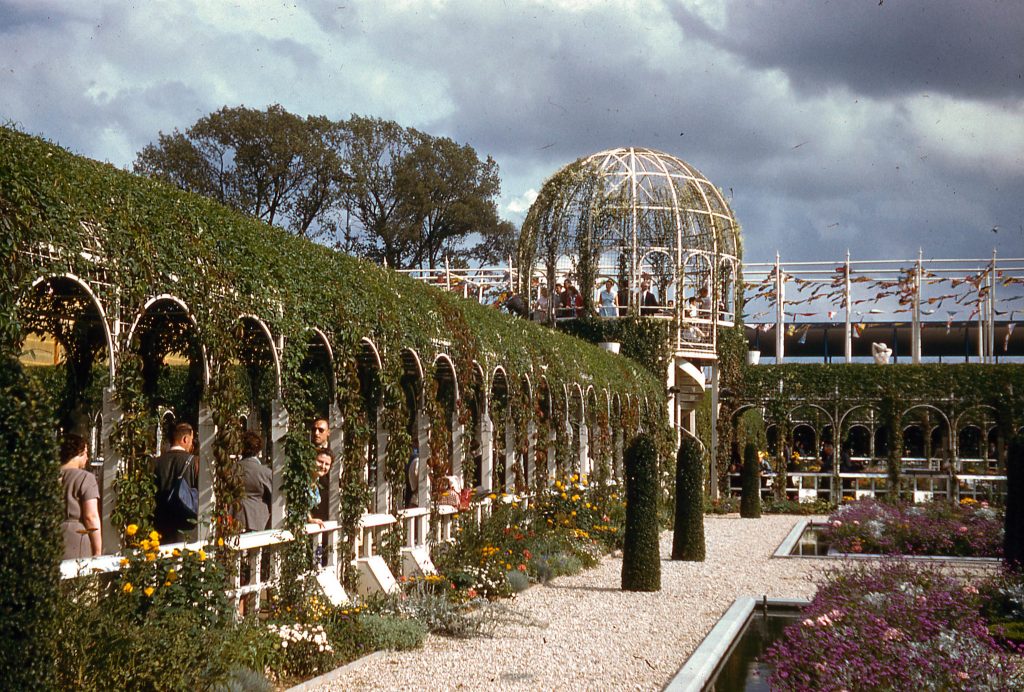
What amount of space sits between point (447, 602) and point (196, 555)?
3478 millimetres

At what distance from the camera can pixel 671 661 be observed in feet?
31.5

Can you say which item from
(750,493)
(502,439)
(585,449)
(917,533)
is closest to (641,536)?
(502,439)

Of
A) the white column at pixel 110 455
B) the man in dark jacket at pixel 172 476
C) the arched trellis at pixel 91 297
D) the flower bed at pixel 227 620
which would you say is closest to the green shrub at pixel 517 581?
the flower bed at pixel 227 620

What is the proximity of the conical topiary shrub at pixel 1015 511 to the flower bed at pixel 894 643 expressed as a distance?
6.02 ft

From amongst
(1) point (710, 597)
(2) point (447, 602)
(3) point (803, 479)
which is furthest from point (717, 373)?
(2) point (447, 602)

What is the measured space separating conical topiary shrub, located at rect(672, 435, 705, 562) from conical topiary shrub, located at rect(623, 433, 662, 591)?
9.26 ft

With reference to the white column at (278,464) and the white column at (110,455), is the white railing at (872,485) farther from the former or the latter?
the white column at (110,455)

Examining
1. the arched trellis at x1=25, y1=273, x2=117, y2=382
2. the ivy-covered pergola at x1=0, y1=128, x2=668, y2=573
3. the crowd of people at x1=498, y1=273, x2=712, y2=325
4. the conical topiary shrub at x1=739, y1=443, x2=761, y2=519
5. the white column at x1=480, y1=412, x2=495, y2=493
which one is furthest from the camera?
the crowd of people at x1=498, y1=273, x2=712, y2=325

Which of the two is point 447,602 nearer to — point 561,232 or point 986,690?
point 986,690

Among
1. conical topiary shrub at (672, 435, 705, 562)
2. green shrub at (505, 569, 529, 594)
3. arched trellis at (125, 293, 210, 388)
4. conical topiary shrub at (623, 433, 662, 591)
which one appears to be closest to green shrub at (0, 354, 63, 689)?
arched trellis at (125, 293, 210, 388)

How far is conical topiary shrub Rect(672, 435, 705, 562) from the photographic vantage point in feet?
54.3

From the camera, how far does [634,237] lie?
27.6 meters

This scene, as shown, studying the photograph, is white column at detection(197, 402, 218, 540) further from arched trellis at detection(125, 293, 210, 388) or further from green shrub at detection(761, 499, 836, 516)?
green shrub at detection(761, 499, 836, 516)

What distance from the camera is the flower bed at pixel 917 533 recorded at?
1789cm
